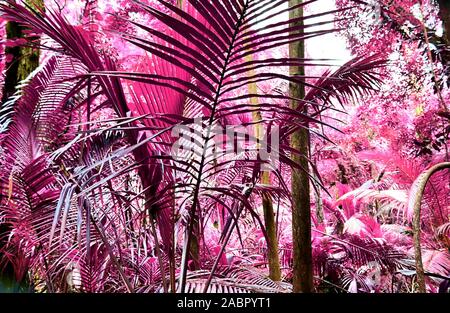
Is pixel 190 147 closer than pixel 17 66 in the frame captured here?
Yes

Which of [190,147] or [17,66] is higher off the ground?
[17,66]

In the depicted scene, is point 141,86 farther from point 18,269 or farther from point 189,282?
point 18,269

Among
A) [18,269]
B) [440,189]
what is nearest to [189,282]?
[18,269]

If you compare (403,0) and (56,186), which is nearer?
(56,186)

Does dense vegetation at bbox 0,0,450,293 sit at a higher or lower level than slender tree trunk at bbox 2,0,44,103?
lower

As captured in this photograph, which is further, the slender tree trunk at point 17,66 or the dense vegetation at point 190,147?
the slender tree trunk at point 17,66

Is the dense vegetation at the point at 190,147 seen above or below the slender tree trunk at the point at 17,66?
below

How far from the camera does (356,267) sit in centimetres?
263

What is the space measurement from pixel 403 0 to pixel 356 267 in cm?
170

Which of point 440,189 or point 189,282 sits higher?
point 440,189

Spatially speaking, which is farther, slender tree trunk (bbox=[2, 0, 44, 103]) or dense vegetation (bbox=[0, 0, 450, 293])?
slender tree trunk (bbox=[2, 0, 44, 103])

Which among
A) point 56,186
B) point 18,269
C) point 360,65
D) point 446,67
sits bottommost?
point 18,269
